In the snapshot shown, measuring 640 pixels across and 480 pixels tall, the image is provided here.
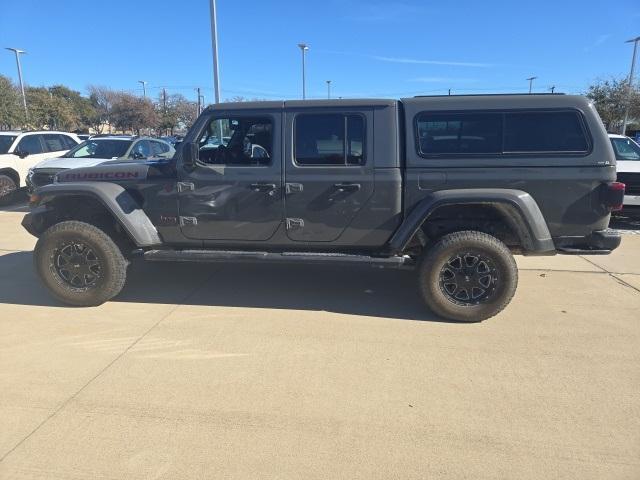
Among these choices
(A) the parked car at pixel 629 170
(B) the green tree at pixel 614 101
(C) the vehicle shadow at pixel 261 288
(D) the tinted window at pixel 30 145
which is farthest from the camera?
(B) the green tree at pixel 614 101

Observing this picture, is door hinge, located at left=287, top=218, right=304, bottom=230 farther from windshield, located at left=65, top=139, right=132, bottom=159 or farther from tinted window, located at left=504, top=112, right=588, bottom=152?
windshield, located at left=65, top=139, right=132, bottom=159

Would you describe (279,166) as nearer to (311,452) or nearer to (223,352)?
(223,352)

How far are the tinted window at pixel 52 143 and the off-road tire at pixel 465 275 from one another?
1156cm

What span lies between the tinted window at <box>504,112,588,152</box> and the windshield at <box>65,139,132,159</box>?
907 cm

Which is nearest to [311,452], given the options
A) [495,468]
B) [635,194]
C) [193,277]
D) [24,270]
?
[495,468]

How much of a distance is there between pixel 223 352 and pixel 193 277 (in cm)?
210

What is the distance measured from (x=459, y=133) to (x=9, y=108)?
37476 millimetres

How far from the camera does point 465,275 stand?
425 cm

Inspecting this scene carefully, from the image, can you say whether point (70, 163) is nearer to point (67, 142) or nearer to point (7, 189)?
point (7, 189)

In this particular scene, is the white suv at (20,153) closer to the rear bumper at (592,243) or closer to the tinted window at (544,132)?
the tinted window at (544,132)

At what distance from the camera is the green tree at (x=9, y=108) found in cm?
3254

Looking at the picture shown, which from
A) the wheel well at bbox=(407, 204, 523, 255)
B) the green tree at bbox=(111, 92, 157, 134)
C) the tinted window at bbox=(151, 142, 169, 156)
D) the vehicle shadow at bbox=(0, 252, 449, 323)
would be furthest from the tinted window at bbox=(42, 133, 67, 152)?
the green tree at bbox=(111, 92, 157, 134)

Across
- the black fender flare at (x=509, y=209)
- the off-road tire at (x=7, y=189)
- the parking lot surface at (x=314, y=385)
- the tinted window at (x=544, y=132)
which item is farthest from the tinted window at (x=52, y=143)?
the tinted window at (x=544, y=132)

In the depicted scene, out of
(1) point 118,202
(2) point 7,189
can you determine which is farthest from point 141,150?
(1) point 118,202
